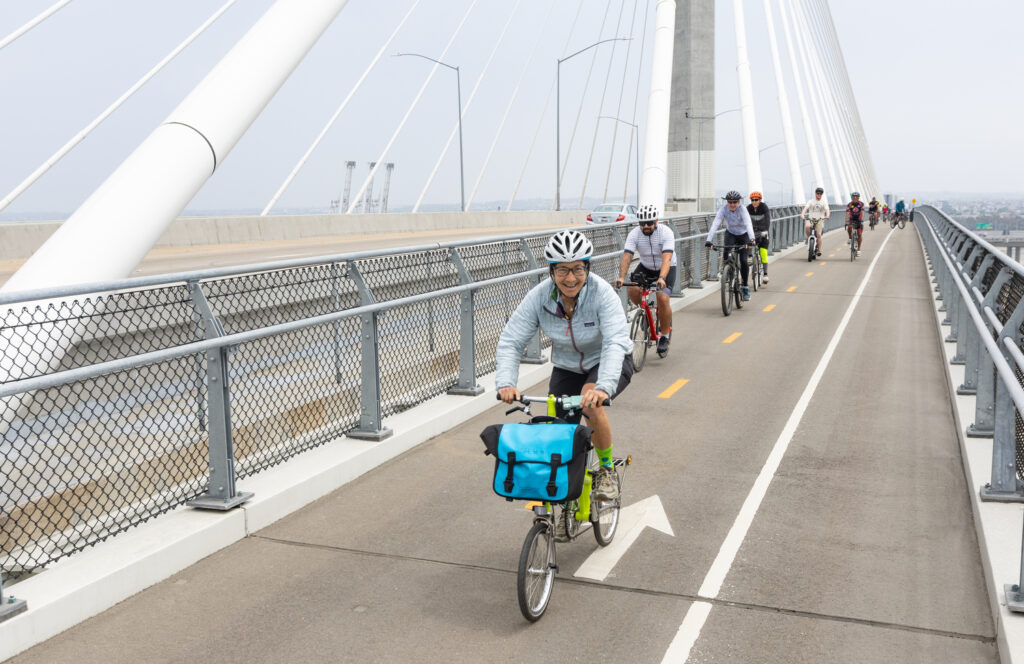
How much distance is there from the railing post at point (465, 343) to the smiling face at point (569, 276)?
15.4 ft

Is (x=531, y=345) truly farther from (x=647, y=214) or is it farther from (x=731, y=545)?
(x=731, y=545)

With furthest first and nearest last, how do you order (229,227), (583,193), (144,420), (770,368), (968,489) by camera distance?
(583,193)
(229,227)
(770,368)
(968,489)
(144,420)

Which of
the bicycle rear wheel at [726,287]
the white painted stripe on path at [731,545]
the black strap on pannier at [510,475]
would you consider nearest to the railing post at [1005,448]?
the white painted stripe on path at [731,545]

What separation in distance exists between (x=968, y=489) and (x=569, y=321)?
148 inches

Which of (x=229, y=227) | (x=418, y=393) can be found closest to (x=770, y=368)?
(x=418, y=393)

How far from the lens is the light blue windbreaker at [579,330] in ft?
17.7

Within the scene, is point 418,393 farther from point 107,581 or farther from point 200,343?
point 107,581

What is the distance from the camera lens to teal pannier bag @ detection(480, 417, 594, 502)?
4.80 metres

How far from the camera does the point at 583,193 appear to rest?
51.2 metres

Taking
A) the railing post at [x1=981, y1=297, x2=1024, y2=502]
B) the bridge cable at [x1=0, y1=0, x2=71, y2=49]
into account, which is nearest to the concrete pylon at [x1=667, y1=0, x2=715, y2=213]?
the bridge cable at [x1=0, y1=0, x2=71, y2=49]

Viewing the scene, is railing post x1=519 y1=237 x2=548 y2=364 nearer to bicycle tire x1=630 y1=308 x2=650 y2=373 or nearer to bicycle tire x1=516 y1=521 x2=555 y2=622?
bicycle tire x1=630 y1=308 x2=650 y2=373

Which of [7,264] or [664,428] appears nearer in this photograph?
[664,428]

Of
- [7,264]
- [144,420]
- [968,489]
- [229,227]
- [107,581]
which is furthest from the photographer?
[229,227]

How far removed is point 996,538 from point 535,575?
2821 mm
